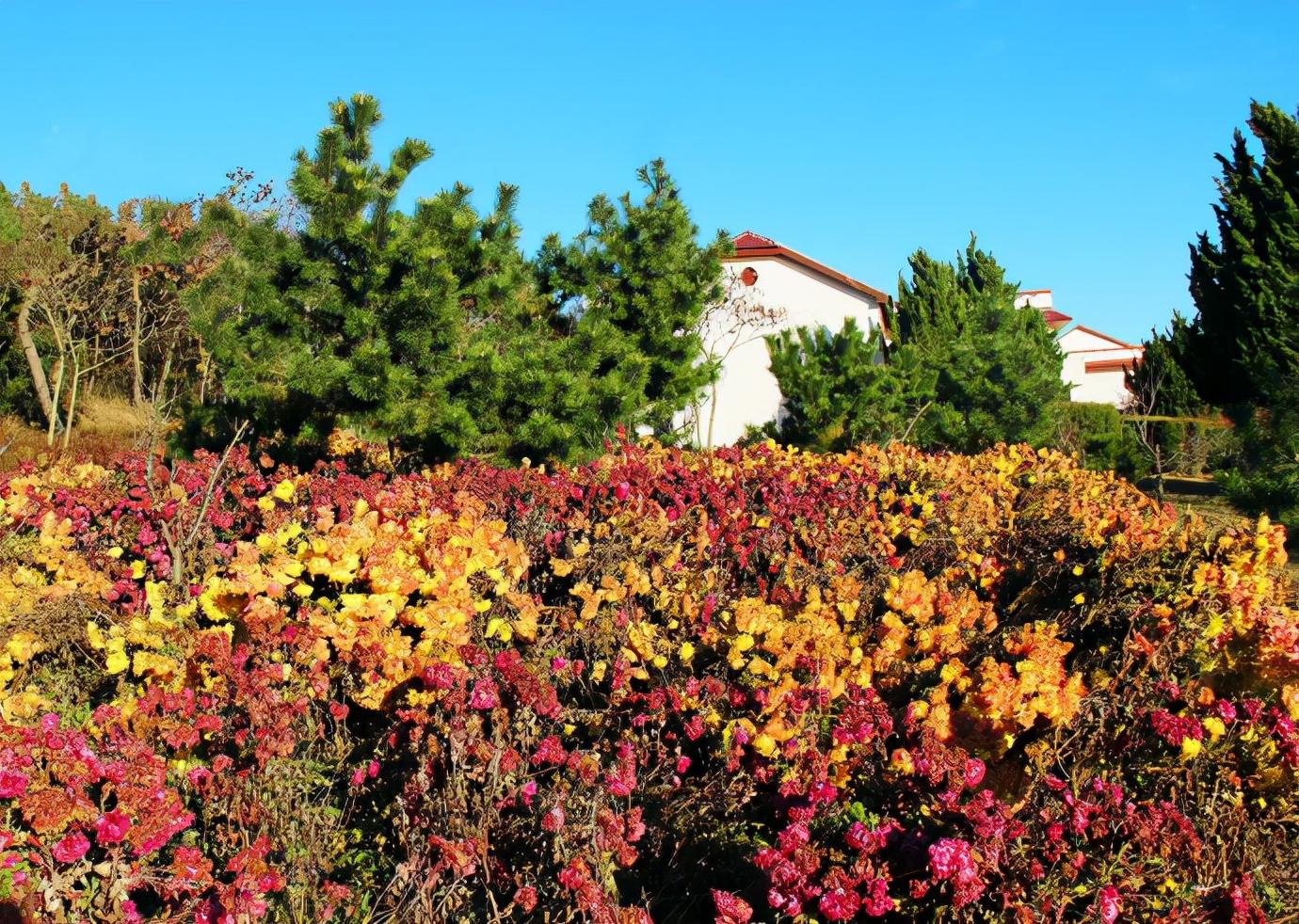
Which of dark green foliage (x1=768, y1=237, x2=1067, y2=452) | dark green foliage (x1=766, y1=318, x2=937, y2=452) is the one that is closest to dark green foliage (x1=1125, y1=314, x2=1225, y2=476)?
dark green foliage (x1=768, y1=237, x2=1067, y2=452)

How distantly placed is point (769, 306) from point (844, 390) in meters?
8.21

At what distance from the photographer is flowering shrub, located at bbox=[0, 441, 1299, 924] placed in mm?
2494

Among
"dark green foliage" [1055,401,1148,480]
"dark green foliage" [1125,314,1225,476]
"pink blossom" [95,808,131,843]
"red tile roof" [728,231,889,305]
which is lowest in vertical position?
"pink blossom" [95,808,131,843]

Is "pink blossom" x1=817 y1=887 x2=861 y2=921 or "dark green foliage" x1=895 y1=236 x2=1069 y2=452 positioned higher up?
"dark green foliage" x1=895 y1=236 x2=1069 y2=452

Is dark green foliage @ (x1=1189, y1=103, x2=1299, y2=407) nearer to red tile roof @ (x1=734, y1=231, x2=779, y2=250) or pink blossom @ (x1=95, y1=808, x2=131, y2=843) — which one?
red tile roof @ (x1=734, y1=231, x2=779, y2=250)

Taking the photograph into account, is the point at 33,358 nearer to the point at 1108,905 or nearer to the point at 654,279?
the point at 654,279

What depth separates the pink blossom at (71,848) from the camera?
256 centimetres

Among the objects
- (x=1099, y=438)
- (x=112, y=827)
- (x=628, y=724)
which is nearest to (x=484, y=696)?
(x=628, y=724)

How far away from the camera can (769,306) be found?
85.0 feet

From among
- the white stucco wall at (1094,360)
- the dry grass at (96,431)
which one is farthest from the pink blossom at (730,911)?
the white stucco wall at (1094,360)

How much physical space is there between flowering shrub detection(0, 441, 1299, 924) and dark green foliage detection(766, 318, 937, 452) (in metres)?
12.4

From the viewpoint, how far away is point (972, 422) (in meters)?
18.6

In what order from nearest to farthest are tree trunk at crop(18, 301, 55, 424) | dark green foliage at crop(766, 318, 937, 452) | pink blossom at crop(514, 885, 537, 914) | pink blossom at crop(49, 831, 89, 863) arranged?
1. pink blossom at crop(514, 885, 537, 914)
2. pink blossom at crop(49, 831, 89, 863)
3. dark green foliage at crop(766, 318, 937, 452)
4. tree trunk at crop(18, 301, 55, 424)

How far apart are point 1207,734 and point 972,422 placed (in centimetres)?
1606
